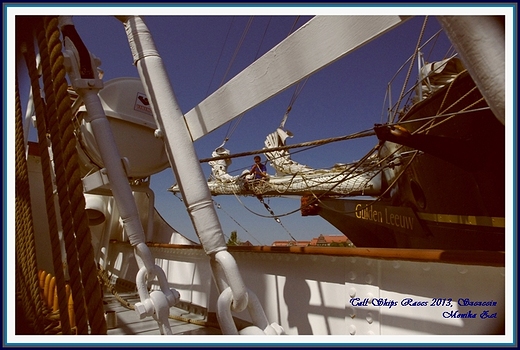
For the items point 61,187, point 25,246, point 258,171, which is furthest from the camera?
point 258,171

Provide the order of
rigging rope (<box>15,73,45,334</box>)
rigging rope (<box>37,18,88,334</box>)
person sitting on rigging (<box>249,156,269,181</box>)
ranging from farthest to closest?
person sitting on rigging (<box>249,156,269,181</box>) < rigging rope (<box>15,73,45,334</box>) < rigging rope (<box>37,18,88,334</box>)

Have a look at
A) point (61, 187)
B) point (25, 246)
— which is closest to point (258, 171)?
point (25, 246)

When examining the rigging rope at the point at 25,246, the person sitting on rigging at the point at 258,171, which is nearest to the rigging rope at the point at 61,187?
the rigging rope at the point at 25,246

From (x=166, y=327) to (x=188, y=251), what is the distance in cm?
247

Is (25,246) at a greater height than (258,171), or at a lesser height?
lesser

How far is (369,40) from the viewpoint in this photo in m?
1.51

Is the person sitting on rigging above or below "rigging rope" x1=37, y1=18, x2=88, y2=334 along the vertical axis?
above

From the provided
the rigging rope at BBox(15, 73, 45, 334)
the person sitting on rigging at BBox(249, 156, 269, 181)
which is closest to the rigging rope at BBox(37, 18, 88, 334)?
the rigging rope at BBox(15, 73, 45, 334)

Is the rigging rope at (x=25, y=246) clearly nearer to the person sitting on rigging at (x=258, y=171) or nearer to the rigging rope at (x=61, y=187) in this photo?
the rigging rope at (x=61, y=187)

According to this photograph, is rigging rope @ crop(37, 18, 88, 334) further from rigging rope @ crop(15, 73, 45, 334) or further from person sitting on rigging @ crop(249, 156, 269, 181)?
person sitting on rigging @ crop(249, 156, 269, 181)

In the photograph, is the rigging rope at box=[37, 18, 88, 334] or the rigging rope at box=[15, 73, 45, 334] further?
the rigging rope at box=[15, 73, 45, 334]

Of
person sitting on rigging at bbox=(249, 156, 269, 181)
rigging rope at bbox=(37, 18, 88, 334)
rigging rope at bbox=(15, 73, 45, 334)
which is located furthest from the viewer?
person sitting on rigging at bbox=(249, 156, 269, 181)

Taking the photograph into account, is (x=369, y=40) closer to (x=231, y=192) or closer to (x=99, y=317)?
(x=99, y=317)

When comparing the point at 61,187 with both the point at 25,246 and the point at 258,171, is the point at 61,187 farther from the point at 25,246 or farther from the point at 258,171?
the point at 258,171
